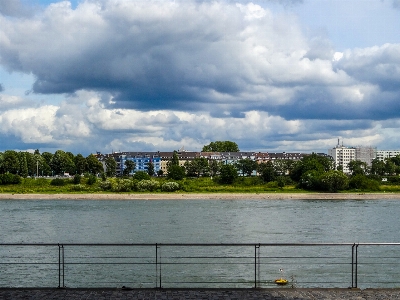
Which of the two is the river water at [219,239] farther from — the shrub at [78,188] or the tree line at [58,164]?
the tree line at [58,164]

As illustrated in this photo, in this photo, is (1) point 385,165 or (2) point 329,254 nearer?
(2) point 329,254

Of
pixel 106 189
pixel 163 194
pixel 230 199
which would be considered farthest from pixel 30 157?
pixel 230 199

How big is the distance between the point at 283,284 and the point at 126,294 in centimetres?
972

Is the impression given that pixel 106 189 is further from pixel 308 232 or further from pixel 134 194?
pixel 308 232

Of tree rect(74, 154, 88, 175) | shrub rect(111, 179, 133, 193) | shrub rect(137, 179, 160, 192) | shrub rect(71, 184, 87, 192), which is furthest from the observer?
tree rect(74, 154, 88, 175)

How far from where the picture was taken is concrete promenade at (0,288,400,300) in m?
11.2

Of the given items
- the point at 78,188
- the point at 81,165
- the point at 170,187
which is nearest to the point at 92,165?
the point at 81,165

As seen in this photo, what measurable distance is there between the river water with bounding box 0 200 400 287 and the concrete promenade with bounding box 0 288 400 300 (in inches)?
30.8

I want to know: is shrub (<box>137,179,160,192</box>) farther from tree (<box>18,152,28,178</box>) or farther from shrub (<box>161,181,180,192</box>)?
tree (<box>18,152,28,178</box>)

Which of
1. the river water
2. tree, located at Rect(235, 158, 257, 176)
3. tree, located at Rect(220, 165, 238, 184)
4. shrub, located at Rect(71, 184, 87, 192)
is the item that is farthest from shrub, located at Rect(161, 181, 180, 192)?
tree, located at Rect(235, 158, 257, 176)

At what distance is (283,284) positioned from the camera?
19.8m

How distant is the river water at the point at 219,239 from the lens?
24422 mm

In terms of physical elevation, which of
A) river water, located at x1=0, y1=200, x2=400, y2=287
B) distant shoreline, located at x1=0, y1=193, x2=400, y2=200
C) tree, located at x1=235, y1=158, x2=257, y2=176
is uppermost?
tree, located at x1=235, y1=158, x2=257, y2=176

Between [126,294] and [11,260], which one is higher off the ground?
[126,294]
